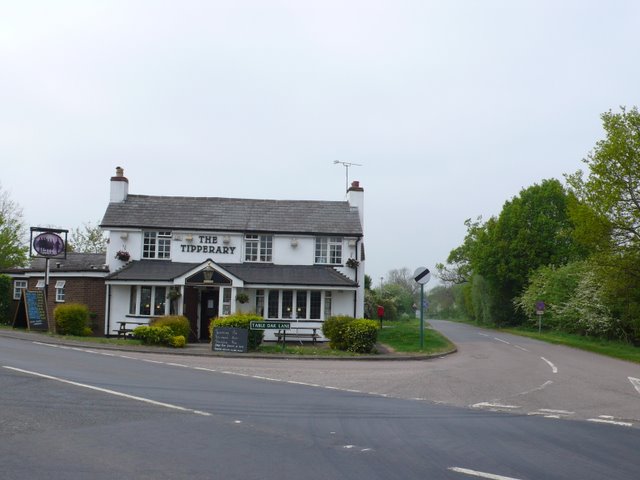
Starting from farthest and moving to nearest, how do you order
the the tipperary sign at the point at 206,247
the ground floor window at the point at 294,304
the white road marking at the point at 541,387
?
the the tipperary sign at the point at 206,247, the ground floor window at the point at 294,304, the white road marking at the point at 541,387

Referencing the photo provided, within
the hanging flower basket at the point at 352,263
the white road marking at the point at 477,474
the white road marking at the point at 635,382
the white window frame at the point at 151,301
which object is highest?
the hanging flower basket at the point at 352,263

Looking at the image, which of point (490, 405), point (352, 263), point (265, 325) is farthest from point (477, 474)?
point (352, 263)

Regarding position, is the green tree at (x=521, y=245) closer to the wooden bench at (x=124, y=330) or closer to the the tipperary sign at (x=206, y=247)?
the the tipperary sign at (x=206, y=247)

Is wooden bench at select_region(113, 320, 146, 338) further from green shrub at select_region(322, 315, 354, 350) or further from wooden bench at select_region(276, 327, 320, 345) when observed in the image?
green shrub at select_region(322, 315, 354, 350)

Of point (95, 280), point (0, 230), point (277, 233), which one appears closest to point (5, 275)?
point (95, 280)

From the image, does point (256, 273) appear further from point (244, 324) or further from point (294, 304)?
point (244, 324)

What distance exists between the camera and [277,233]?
30062 millimetres

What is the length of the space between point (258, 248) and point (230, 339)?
851cm

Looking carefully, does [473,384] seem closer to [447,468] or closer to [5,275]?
[447,468]

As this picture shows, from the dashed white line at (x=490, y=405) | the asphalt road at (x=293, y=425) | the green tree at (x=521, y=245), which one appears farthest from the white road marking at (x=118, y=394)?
the green tree at (x=521, y=245)

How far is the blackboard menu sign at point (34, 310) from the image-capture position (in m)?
28.0

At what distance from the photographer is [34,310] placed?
28.2m

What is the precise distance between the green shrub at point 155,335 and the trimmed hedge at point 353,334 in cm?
600

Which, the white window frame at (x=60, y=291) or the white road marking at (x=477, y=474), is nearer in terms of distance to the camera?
the white road marking at (x=477, y=474)
